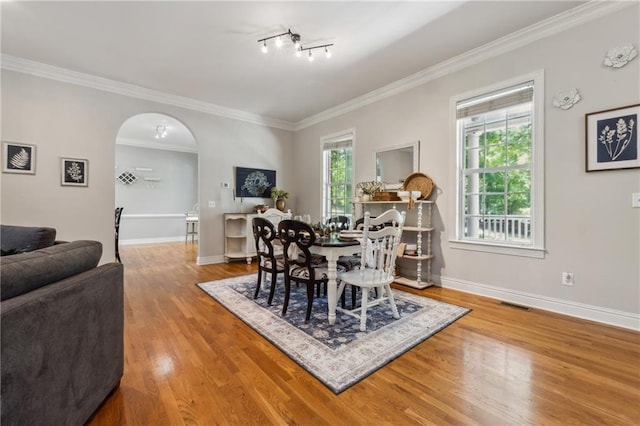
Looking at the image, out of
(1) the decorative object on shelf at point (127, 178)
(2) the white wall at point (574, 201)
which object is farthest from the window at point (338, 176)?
(1) the decorative object on shelf at point (127, 178)

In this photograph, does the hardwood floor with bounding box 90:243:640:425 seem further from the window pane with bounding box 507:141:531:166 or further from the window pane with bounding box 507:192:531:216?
the window pane with bounding box 507:141:531:166

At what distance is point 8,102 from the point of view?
3512 millimetres

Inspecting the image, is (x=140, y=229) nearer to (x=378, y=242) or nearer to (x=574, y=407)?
(x=378, y=242)

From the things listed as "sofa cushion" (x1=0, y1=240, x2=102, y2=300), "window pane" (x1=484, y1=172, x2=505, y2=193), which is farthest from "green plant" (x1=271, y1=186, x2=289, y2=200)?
"sofa cushion" (x1=0, y1=240, x2=102, y2=300)

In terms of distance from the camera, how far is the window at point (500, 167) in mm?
2941

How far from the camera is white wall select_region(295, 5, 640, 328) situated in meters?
2.42

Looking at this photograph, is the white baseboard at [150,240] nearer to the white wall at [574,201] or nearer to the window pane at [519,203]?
the white wall at [574,201]

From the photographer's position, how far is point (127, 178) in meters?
7.48

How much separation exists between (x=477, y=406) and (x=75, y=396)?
76.9 inches

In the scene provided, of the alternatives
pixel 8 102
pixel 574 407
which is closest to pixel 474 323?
pixel 574 407

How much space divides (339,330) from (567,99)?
311 centimetres

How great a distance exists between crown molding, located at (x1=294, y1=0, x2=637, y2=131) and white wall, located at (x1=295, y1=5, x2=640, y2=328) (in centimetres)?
6

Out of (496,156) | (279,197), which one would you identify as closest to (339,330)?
(496,156)

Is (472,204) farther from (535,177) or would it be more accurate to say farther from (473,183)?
(535,177)
